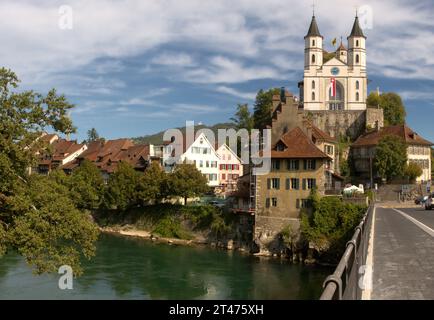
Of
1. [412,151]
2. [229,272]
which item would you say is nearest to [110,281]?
[229,272]

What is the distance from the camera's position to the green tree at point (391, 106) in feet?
332

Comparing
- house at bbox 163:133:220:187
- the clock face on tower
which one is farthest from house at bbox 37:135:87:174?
the clock face on tower

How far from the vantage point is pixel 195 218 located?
6481 cm

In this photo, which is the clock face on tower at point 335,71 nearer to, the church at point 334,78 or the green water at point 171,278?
the church at point 334,78

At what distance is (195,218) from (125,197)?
12.9m

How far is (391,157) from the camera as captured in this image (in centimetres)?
7375

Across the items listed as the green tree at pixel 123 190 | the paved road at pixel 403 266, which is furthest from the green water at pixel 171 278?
the paved road at pixel 403 266

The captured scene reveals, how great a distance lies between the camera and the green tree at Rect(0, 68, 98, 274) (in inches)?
851

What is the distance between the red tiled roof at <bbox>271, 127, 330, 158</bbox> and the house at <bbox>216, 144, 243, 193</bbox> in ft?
110

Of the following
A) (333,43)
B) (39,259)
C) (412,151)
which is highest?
(333,43)

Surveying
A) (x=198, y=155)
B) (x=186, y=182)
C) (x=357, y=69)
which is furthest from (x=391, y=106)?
(x=186, y=182)

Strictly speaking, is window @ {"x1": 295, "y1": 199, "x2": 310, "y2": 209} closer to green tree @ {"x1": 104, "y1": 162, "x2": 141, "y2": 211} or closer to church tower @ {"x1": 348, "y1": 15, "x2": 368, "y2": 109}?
green tree @ {"x1": 104, "y1": 162, "x2": 141, "y2": 211}
